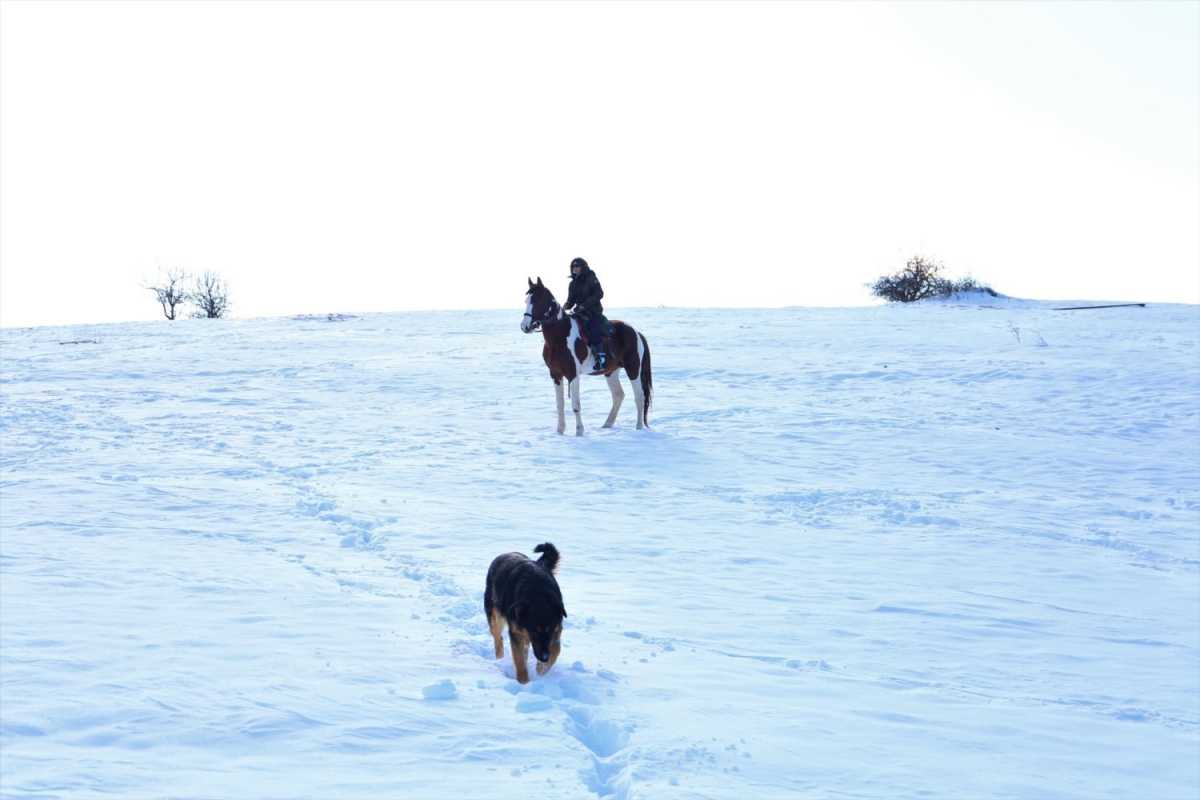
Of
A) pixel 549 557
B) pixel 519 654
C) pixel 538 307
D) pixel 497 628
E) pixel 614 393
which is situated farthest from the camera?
pixel 614 393

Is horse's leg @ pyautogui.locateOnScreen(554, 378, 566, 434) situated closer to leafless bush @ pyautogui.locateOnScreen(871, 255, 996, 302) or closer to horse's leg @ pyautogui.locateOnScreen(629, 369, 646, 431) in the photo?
horse's leg @ pyautogui.locateOnScreen(629, 369, 646, 431)

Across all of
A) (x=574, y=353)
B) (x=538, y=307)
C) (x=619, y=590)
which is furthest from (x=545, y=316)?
(x=619, y=590)

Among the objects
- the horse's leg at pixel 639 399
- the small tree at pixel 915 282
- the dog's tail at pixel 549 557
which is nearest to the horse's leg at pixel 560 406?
the horse's leg at pixel 639 399

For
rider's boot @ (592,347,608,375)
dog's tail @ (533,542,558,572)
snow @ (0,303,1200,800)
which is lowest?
snow @ (0,303,1200,800)

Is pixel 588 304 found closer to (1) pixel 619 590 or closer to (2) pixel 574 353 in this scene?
(2) pixel 574 353

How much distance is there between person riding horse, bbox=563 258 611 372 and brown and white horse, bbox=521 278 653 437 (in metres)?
0.13

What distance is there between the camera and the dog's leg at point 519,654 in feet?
17.1

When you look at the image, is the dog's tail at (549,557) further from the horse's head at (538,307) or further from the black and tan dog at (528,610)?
the horse's head at (538,307)

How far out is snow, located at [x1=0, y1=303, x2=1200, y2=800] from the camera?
453cm

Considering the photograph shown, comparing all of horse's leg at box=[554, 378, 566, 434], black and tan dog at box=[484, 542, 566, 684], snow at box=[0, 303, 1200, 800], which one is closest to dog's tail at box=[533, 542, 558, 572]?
black and tan dog at box=[484, 542, 566, 684]

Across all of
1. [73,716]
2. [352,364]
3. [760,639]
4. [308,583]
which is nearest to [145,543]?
[308,583]

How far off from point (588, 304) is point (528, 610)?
971 cm

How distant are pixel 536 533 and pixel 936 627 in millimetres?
3752

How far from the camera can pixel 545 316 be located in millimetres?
13938
